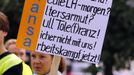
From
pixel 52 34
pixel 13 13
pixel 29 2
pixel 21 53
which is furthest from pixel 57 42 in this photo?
pixel 13 13

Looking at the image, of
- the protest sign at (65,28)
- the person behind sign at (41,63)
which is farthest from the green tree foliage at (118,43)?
the protest sign at (65,28)

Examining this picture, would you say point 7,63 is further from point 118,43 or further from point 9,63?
point 118,43

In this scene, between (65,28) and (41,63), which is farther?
(41,63)

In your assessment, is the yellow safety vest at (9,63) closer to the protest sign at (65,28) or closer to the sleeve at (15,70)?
the sleeve at (15,70)

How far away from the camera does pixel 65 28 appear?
5.49 m

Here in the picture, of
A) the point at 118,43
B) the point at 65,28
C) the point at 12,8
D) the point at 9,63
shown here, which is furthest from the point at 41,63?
the point at 118,43

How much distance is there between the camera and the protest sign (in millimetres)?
5430

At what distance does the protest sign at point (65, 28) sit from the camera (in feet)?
17.8

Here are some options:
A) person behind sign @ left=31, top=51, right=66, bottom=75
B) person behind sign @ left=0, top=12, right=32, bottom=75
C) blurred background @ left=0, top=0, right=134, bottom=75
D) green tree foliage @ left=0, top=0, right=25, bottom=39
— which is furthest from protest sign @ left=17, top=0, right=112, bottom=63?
blurred background @ left=0, top=0, right=134, bottom=75

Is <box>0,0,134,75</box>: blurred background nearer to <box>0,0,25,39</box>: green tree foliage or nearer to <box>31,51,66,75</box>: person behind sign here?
<box>0,0,25,39</box>: green tree foliage

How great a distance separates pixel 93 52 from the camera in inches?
218

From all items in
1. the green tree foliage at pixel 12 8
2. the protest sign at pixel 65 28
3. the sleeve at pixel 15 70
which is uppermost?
the green tree foliage at pixel 12 8

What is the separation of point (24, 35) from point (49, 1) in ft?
1.22

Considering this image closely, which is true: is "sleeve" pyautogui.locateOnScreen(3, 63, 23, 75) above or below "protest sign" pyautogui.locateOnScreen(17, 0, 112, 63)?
below
